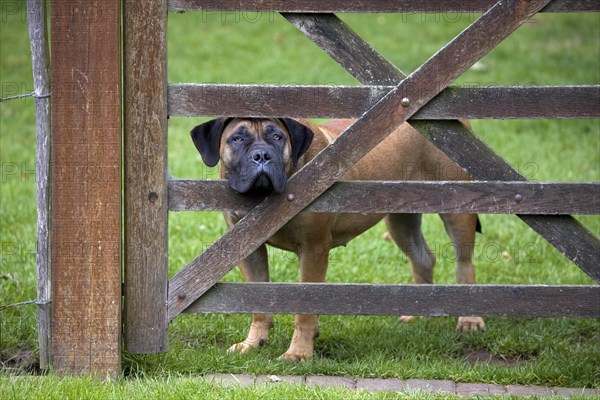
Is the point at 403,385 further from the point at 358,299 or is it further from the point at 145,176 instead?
the point at 145,176

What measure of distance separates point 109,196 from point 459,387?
2089mm

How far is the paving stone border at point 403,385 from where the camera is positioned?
4.56m

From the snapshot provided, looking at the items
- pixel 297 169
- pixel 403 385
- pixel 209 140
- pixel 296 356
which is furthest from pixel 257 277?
pixel 403 385

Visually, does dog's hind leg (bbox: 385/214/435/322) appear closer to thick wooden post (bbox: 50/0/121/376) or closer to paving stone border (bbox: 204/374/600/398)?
paving stone border (bbox: 204/374/600/398)

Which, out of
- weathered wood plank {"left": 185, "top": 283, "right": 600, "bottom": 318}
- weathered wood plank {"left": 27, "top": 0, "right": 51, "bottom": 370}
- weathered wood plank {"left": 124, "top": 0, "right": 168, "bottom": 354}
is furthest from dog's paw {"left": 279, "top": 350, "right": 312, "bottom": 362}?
weathered wood plank {"left": 27, "top": 0, "right": 51, "bottom": 370}

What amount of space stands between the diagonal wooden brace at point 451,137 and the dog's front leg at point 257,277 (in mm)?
1561

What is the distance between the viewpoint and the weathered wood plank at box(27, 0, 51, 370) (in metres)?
4.43

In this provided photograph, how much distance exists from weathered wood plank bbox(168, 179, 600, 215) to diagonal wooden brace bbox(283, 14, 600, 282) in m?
0.07

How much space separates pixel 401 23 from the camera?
1641 centimetres

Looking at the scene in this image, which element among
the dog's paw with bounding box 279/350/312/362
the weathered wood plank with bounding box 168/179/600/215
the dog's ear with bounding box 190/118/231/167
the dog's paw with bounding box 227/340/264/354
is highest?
the dog's ear with bounding box 190/118/231/167

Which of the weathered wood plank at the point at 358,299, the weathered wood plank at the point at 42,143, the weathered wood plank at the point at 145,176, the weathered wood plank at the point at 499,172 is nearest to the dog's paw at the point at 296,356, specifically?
the weathered wood plank at the point at 358,299

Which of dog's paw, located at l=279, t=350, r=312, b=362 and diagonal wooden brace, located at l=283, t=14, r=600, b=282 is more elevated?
diagonal wooden brace, located at l=283, t=14, r=600, b=282

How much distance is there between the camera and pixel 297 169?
17.3 ft

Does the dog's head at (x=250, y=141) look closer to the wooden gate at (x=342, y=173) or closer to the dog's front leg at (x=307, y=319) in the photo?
the wooden gate at (x=342, y=173)
